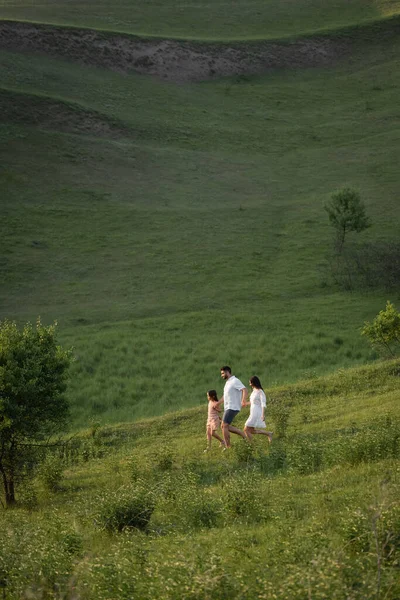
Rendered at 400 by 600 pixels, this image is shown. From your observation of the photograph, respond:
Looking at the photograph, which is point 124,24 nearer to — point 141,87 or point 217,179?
point 141,87

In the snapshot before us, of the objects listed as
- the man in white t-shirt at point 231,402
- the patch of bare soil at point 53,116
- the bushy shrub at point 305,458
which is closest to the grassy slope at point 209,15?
the patch of bare soil at point 53,116

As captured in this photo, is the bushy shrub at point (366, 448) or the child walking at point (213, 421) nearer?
the bushy shrub at point (366, 448)

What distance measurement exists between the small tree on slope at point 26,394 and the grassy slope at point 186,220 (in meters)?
11.9

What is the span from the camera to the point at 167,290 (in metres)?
45.3

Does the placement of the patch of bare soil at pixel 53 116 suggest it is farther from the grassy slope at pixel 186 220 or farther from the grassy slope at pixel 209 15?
the grassy slope at pixel 209 15

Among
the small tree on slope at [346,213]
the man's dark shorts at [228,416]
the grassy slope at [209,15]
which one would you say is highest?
the grassy slope at [209,15]

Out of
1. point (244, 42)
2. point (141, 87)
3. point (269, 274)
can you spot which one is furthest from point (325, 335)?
point (244, 42)

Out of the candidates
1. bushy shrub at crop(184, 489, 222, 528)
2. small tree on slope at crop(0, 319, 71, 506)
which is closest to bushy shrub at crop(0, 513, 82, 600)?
bushy shrub at crop(184, 489, 222, 528)

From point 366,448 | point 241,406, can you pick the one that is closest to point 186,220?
point 241,406

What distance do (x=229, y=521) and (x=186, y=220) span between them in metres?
44.9

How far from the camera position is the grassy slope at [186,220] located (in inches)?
1426

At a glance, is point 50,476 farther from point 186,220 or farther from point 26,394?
point 186,220

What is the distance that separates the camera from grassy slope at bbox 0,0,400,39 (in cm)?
10319

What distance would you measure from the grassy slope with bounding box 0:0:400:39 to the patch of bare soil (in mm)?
31825
